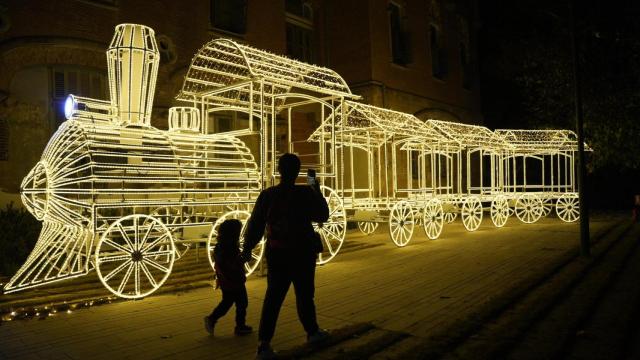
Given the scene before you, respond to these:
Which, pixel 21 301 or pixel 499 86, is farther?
pixel 499 86

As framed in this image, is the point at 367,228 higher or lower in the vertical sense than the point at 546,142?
lower

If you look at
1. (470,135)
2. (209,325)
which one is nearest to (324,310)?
(209,325)

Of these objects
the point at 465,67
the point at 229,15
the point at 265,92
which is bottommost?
the point at 265,92

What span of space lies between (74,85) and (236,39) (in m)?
4.96

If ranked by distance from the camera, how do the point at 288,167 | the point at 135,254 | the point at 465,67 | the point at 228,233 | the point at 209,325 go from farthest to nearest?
the point at 465,67
the point at 135,254
the point at 228,233
the point at 209,325
the point at 288,167

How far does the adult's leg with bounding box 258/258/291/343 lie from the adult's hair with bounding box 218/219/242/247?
992mm

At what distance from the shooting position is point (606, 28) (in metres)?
9.72

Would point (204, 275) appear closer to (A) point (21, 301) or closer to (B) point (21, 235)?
(A) point (21, 301)

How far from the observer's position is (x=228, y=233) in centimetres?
517

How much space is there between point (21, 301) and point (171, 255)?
1813mm

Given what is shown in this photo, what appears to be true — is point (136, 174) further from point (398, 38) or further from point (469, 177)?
point (398, 38)

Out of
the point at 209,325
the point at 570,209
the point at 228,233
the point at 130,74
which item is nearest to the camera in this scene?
the point at 209,325

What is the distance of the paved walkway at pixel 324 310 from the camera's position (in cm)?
471

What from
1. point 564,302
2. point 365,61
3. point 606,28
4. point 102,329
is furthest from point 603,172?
point 102,329
